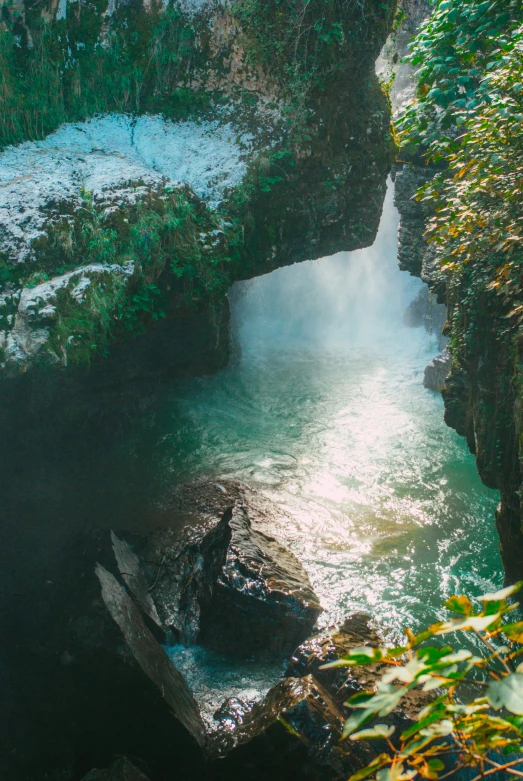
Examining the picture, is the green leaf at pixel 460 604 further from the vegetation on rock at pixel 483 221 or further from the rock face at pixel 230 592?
Result: the rock face at pixel 230 592

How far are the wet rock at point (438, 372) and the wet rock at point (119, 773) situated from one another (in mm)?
11557

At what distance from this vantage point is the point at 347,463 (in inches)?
403

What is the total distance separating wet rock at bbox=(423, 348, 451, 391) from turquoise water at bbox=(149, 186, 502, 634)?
10.2 inches

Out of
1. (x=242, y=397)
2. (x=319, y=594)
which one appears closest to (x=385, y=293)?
(x=242, y=397)

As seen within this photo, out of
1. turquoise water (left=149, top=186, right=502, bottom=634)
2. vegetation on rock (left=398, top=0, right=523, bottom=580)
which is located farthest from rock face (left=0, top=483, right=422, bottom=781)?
vegetation on rock (left=398, top=0, right=523, bottom=580)

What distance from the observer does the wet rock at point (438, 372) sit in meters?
13.6

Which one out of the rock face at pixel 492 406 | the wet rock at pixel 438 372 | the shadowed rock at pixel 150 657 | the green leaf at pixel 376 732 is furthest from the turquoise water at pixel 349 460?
the green leaf at pixel 376 732

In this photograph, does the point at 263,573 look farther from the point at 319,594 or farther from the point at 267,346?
the point at 267,346

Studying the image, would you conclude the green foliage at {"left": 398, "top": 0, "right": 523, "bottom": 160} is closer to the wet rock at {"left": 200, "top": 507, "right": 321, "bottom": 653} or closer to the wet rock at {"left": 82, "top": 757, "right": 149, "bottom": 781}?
the wet rock at {"left": 200, "top": 507, "right": 321, "bottom": 653}

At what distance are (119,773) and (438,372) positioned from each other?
474 inches

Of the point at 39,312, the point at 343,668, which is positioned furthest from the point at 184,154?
the point at 343,668

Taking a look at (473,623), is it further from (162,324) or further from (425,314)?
(425,314)

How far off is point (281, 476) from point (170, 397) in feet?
12.9

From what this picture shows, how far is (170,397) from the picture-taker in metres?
12.4
